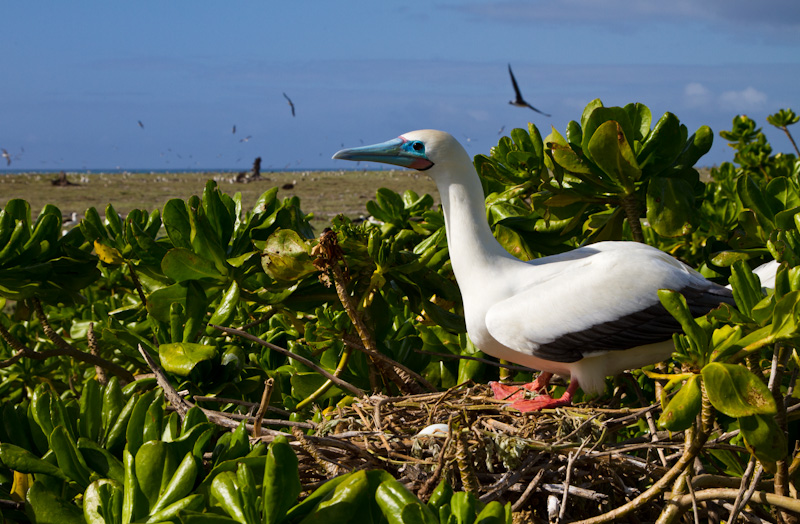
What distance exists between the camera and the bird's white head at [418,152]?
9.60 feet

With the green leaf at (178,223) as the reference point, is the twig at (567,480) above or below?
below

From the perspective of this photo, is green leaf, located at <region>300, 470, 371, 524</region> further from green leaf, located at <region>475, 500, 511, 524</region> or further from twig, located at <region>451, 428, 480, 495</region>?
twig, located at <region>451, 428, 480, 495</region>

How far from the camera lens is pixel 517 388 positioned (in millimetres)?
2941

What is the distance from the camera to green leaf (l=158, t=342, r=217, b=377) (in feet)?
8.47

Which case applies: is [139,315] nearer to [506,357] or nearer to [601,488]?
[506,357]

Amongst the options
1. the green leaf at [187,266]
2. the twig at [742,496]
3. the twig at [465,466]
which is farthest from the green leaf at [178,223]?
the twig at [742,496]

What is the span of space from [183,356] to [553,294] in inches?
53.6

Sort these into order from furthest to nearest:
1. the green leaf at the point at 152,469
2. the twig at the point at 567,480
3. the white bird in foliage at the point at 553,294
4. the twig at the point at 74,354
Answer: the twig at the point at 74,354 < the white bird in foliage at the point at 553,294 < the twig at the point at 567,480 < the green leaf at the point at 152,469

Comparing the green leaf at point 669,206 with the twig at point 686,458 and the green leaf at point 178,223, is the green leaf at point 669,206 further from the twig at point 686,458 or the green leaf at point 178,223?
the green leaf at point 178,223

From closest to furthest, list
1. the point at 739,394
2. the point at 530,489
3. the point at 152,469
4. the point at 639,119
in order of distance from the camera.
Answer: the point at 739,394
the point at 152,469
the point at 530,489
the point at 639,119

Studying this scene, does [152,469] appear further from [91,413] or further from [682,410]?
[682,410]

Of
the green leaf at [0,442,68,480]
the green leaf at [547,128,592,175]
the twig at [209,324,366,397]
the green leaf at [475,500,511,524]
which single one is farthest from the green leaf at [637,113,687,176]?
the green leaf at [0,442,68,480]

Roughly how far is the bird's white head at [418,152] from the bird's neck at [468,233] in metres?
0.07

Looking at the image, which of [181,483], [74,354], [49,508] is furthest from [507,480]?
[74,354]
